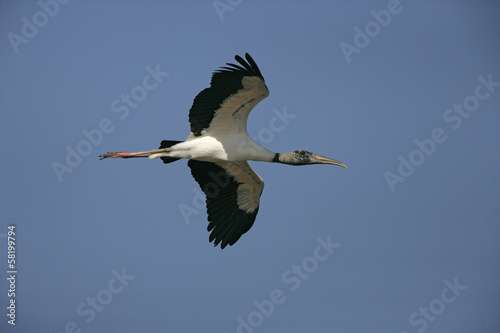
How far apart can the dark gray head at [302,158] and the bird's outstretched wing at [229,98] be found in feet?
3.23

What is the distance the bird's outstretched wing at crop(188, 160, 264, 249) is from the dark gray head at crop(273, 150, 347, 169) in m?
0.65

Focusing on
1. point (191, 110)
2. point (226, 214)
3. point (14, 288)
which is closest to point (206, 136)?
point (191, 110)

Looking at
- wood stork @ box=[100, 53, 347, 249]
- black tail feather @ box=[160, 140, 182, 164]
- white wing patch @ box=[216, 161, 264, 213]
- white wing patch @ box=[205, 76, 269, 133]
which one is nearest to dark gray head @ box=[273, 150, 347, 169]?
wood stork @ box=[100, 53, 347, 249]

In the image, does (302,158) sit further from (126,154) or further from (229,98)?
(126,154)

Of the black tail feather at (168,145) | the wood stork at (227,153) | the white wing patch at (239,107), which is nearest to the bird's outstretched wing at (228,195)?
the wood stork at (227,153)

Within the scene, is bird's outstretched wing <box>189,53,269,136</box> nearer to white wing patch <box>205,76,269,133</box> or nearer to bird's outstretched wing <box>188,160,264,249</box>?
white wing patch <box>205,76,269,133</box>

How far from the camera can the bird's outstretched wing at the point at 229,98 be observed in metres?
13.9

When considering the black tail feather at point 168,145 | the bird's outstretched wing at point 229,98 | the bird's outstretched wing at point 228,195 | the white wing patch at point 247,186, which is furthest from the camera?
the white wing patch at point 247,186

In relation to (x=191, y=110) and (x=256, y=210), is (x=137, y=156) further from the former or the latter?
(x=256, y=210)

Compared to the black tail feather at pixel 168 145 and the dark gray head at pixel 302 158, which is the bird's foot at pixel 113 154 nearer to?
the black tail feather at pixel 168 145

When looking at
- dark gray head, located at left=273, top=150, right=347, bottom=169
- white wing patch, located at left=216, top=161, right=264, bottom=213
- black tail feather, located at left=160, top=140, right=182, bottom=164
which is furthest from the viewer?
white wing patch, located at left=216, top=161, right=264, bottom=213

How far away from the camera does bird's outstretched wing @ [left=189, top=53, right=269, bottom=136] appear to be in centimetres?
1391

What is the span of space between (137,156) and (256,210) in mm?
2448

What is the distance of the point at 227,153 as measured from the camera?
15.0 m
